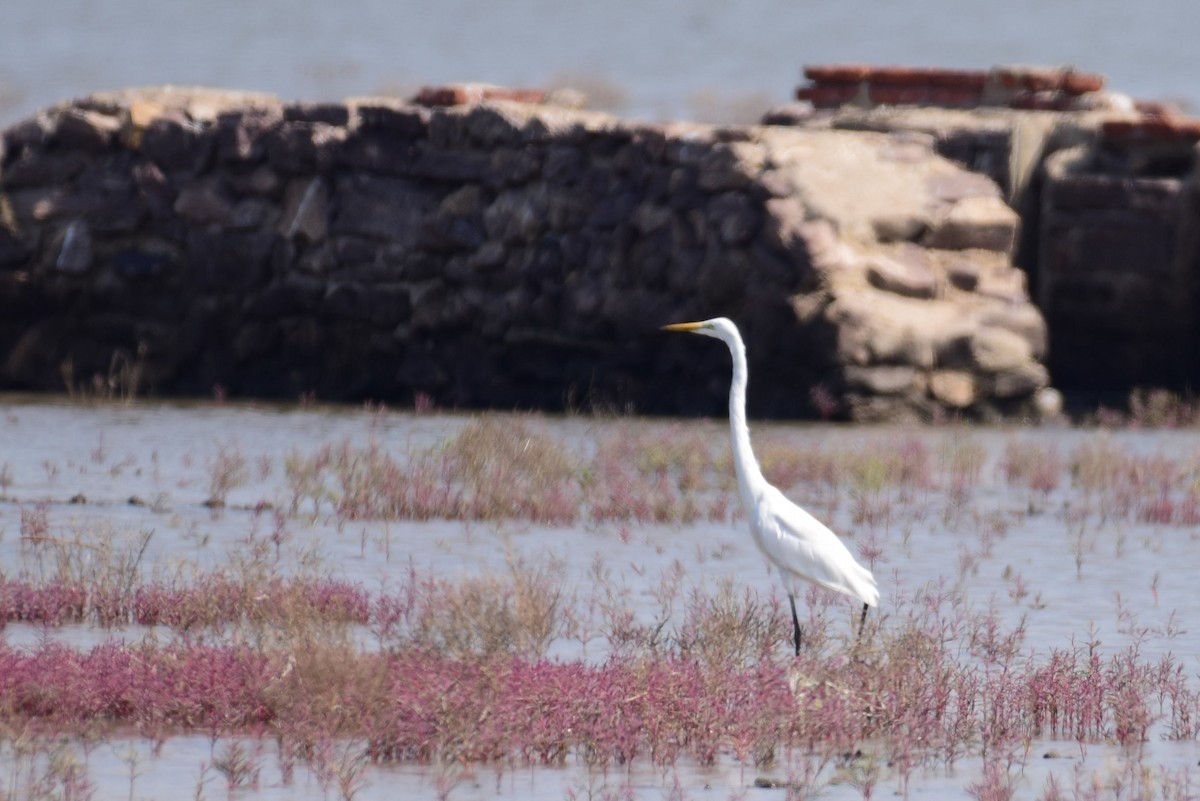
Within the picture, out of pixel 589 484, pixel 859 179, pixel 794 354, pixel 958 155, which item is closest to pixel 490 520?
pixel 589 484

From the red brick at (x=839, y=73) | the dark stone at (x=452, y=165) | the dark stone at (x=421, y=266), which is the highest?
the red brick at (x=839, y=73)

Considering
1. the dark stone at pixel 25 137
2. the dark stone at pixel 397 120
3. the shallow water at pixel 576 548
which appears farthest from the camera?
the dark stone at pixel 25 137

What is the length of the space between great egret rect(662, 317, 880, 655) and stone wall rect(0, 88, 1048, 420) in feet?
32.4

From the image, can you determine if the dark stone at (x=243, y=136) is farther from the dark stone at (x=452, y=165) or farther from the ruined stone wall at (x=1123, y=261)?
the ruined stone wall at (x=1123, y=261)

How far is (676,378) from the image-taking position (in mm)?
20594

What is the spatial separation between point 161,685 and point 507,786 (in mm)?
1457

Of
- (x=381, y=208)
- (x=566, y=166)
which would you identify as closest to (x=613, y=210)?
(x=566, y=166)

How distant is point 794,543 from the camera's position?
8812mm

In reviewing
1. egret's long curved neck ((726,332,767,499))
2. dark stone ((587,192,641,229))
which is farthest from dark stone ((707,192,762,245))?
egret's long curved neck ((726,332,767,499))

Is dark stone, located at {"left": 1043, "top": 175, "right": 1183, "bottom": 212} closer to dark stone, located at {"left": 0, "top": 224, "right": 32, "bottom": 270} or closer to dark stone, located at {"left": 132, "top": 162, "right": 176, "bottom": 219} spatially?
dark stone, located at {"left": 132, "top": 162, "right": 176, "bottom": 219}

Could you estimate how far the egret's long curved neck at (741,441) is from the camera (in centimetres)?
930

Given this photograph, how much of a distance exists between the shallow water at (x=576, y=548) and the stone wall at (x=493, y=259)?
1.25 metres

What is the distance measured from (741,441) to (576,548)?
324 cm

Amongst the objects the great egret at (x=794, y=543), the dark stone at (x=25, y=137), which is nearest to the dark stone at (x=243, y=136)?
the dark stone at (x=25, y=137)
